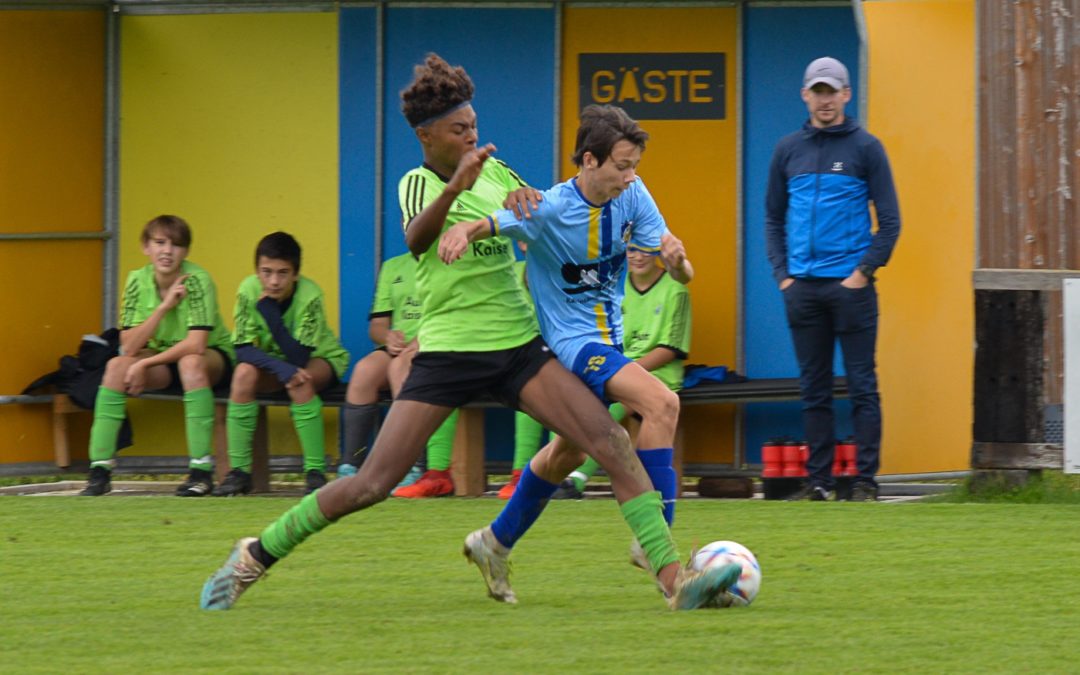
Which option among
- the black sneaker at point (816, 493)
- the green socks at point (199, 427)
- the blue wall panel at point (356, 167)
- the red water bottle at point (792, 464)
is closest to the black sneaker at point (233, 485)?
the green socks at point (199, 427)

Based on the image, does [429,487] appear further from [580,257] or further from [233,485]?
[580,257]

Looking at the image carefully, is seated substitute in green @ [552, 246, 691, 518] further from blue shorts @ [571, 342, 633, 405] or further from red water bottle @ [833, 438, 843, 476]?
blue shorts @ [571, 342, 633, 405]

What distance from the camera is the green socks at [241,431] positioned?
36.6 ft

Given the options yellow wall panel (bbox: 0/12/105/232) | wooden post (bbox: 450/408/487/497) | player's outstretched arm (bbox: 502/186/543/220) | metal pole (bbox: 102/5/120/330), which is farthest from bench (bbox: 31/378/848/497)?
player's outstretched arm (bbox: 502/186/543/220)

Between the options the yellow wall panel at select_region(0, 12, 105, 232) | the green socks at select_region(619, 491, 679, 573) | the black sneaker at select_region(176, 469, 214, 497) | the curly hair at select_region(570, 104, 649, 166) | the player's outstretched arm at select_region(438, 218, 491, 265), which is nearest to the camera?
the player's outstretched arm at select_region(438, 218, 491, 265)

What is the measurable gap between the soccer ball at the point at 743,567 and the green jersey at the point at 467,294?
925 mm

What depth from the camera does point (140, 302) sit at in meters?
11.4

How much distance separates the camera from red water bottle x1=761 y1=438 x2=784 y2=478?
34.9 feet

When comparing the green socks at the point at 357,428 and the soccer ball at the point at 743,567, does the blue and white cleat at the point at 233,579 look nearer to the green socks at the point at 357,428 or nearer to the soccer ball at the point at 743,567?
the soccer ball at the point at 743,567

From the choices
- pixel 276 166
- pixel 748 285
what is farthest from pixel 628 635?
pixel 276 166

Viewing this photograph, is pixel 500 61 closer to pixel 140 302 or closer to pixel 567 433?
pixel 140 302

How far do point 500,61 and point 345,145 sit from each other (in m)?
1.12

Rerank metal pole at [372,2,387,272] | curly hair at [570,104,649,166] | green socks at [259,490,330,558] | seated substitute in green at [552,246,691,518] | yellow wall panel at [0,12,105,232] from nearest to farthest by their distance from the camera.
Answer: green socks at [259,490,330,558] → curly hair at [570,104,649,166] → seated substitute in green at [552,246,691,518] → yellow wall panel at [0,12,105,232] → metal pole at [372,2,387,272]

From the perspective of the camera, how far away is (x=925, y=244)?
422 inches
